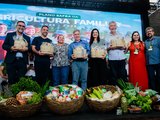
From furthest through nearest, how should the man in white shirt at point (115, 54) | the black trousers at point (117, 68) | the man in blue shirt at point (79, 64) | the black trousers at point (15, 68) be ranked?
1. the black trousers at point (117, 68)
2. the man in white shirt at point (115, 54)
3. the man in blue shirt at point (79, 64)
4. the black trousers at point (15, 68)

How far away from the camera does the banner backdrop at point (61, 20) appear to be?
5.52 meters

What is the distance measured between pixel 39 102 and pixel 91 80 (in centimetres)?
200

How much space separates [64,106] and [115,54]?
1.95 meters

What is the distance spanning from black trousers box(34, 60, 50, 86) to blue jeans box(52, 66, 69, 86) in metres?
0.12

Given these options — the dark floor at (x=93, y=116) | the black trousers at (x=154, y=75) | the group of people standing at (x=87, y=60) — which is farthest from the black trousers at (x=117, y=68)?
the dark floor at (x=93, y=116)

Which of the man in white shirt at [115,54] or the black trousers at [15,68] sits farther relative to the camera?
the man in white shirt at [115,54]

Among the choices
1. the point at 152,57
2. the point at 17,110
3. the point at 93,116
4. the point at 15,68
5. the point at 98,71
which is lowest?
the point at 93,116

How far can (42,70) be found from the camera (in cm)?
436

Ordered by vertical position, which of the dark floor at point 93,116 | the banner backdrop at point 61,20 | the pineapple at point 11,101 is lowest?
the dark floor at point 93,116

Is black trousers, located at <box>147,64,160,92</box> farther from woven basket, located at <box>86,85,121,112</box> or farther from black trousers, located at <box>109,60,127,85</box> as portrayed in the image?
woven basket, located at <box>86,85,121,112</box>

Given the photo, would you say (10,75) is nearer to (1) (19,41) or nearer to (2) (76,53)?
(1) (19,41)

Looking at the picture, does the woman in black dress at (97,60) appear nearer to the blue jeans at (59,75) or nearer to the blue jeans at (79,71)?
the blue jeans at (79,71)

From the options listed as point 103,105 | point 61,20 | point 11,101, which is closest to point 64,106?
point 103,105

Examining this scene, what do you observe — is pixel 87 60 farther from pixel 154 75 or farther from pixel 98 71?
pixel 154 75
